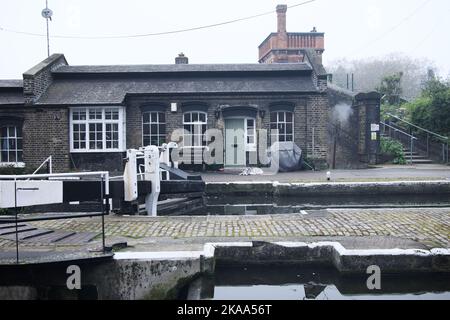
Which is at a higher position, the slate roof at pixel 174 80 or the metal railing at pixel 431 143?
the slate roof at pixel 174 80

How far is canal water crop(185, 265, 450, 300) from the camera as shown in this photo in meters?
4.93

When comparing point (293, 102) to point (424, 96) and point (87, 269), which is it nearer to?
point (424, 96)

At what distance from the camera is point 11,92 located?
1983cm

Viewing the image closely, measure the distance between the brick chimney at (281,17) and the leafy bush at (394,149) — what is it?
15.4m

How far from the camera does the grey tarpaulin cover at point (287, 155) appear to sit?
712 inches

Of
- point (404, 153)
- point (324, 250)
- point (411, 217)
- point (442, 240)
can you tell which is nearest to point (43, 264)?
point (324, 250)

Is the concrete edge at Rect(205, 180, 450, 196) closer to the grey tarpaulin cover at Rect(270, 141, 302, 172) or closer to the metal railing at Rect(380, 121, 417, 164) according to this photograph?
the grey tarpaulin cover at Rect(270, 141, 302, 172)

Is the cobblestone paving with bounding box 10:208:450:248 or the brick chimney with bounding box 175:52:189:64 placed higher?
the brick chimney with bounding box 175:52:189:64

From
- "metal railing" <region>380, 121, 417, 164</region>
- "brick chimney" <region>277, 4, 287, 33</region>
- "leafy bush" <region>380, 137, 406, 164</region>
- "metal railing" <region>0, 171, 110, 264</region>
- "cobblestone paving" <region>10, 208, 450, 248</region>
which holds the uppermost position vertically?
"brick chimney" <region>277, 4, 287, 33</region>

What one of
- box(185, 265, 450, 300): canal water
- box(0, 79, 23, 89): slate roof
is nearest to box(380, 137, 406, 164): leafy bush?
box(185, 265, 450, 300): canal water

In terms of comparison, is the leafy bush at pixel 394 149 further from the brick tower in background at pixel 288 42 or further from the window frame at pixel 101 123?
the brick tower in background at pixel 288 42

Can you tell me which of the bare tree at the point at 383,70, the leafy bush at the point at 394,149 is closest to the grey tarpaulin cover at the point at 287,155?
the leafy bush at the point at 394,149

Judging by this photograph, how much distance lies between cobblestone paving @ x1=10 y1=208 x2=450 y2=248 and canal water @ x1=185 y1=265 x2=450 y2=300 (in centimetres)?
74

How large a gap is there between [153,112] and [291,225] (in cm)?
1359
